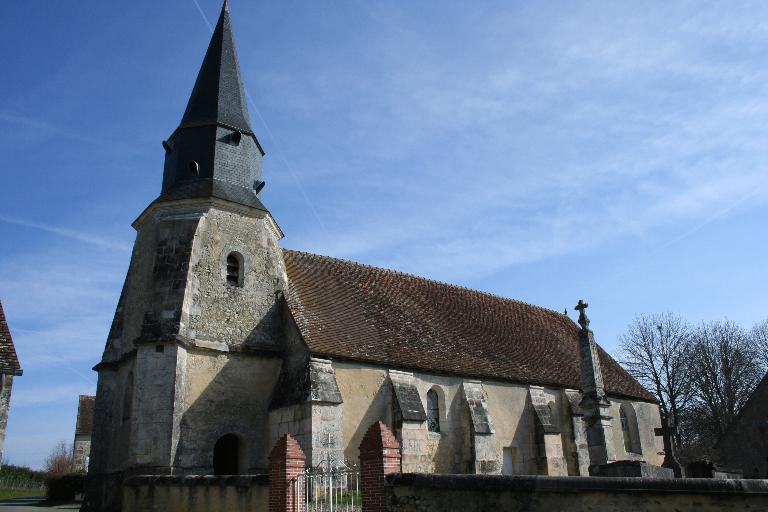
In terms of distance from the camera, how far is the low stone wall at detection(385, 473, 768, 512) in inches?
229

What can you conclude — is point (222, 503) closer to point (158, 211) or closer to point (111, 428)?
point (111, 428)

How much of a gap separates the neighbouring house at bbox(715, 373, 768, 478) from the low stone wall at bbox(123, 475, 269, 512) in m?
23.6

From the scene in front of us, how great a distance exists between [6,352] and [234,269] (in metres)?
6.27

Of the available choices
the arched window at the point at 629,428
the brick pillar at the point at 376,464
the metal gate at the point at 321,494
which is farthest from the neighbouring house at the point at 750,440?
the brick pillar at the point at 376,464

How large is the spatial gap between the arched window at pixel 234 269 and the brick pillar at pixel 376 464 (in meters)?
9.55

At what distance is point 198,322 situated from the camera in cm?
1617

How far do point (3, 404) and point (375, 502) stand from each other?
27.8 feet

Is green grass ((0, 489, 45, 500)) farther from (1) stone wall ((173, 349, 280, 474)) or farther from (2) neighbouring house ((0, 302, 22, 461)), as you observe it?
(2) neighbouring house ((0, 302, 22, 461))

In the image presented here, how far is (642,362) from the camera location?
3450 cm

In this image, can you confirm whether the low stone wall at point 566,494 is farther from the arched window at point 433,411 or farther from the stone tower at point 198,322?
the arched window at point 433,411

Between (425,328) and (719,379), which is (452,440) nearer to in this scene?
(425,328)

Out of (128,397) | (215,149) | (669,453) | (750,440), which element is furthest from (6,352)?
(750,440)

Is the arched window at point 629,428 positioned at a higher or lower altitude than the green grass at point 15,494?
higher

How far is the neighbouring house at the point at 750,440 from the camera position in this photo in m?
25.9
